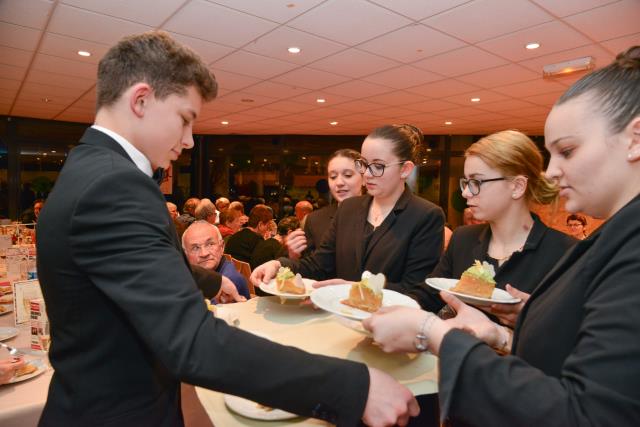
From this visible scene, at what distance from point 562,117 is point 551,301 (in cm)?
40

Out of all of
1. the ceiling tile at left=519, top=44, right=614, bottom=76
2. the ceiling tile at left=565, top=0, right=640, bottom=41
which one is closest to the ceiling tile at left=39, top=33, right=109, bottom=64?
the ceiling tile at left=565, top=0, right=640, bottom=41

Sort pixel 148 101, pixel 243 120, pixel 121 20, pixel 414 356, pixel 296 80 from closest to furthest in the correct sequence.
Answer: pixel 148 101
pixel 414 356
pixel 121 20
pixel 296 80
pixel 243 120

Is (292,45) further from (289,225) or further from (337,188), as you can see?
(337,188)

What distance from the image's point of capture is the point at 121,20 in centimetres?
362

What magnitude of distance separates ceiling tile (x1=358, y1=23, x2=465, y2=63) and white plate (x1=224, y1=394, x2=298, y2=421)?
3705 mm

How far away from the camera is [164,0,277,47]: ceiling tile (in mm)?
3416

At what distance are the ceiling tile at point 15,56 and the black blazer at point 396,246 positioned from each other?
180 inches

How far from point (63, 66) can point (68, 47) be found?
31.1 inches

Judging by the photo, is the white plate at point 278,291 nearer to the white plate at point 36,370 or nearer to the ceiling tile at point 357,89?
the white plate at point 36,370

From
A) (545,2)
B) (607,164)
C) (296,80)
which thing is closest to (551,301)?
(607,164)

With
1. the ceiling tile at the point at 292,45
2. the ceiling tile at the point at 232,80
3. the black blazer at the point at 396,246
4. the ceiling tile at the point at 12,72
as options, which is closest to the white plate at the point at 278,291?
the black blazer at the point at 396,246

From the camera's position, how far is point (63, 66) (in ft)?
16.1

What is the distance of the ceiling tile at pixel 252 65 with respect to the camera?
4621 millimetres

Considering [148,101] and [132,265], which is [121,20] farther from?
[132,265]
